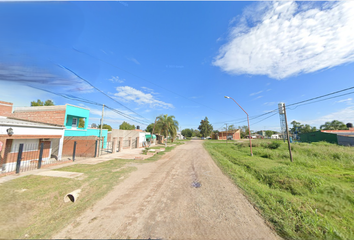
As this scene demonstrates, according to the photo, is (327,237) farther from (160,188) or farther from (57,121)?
(57,121)

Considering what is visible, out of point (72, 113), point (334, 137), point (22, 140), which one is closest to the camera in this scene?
point (22, 140)

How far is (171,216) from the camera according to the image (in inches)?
149

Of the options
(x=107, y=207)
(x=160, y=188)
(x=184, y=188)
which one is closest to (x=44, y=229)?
(x=107, y=207)

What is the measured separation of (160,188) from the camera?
5.97 meters

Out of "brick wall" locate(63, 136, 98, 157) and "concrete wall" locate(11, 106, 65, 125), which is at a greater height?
"concrete wall" locate(11, 106, 65, 125)

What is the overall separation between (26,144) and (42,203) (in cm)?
915

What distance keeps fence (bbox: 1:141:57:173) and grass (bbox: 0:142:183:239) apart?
276cm

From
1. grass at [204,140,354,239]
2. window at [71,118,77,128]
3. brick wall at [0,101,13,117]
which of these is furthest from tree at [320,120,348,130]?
brick wall at [0,101,13,117]

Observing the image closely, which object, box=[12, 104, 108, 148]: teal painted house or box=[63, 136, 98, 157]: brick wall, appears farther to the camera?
box=[12, 104, 108, 148]: teal painted house

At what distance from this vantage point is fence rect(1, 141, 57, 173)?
891 cm

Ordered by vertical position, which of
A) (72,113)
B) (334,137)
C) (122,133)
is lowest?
(334,137)

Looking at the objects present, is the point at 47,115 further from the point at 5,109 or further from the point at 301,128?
the point at 301,128

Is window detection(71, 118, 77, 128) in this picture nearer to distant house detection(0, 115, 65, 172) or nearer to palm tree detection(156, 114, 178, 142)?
distant house detection(0, 115, 65, 172)

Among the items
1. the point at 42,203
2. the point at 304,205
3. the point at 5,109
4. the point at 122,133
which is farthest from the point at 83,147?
the point at 304,205
